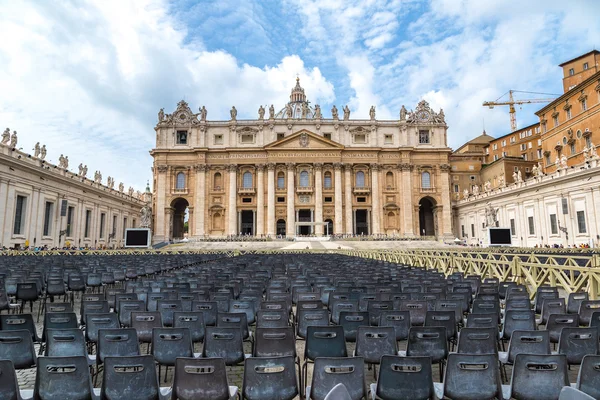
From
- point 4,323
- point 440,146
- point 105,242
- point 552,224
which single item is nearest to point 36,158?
point 105,242

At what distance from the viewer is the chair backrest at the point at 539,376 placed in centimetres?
385

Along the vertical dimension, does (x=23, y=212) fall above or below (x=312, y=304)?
above

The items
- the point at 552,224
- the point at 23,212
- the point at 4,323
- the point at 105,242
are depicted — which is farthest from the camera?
the point at 105,242

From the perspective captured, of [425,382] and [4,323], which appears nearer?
[425,382]

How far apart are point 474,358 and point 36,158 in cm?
4798

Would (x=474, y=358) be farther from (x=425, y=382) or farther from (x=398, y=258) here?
(x=398, y=258)

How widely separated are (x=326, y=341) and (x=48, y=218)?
159ft

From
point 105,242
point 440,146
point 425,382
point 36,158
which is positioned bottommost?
point 425,382

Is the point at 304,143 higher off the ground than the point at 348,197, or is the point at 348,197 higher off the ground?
the point at 304,143

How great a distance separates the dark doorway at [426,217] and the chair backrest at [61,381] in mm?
72847

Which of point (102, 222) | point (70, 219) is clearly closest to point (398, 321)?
point (70, 219)

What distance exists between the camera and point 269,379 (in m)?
3.98

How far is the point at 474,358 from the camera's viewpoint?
158 inches

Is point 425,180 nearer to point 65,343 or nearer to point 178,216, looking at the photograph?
point 178,216
